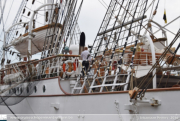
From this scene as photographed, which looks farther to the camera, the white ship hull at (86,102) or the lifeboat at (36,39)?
the lifeboat at (36,39)

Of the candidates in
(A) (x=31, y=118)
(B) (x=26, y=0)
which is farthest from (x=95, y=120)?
(B) (x=26, y=0)

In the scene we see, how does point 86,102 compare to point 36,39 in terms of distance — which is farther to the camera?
point 36,39

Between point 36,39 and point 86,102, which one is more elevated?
point 36,39

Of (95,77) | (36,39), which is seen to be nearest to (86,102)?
(95,77)

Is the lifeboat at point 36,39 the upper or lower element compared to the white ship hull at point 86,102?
upper

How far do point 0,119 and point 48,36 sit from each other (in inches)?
176

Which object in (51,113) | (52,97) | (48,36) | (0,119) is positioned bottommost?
(0,119)

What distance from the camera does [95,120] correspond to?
6250 millimetres

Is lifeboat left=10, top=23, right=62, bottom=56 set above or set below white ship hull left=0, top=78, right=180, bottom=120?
above

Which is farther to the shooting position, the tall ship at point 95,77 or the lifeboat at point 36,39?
the lifeboat at point 36,39

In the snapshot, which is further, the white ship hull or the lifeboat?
the lifeboat

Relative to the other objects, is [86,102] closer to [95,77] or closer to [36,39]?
[95,77]

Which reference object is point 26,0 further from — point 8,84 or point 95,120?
point 95,120

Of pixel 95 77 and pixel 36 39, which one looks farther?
pixel 36 39
